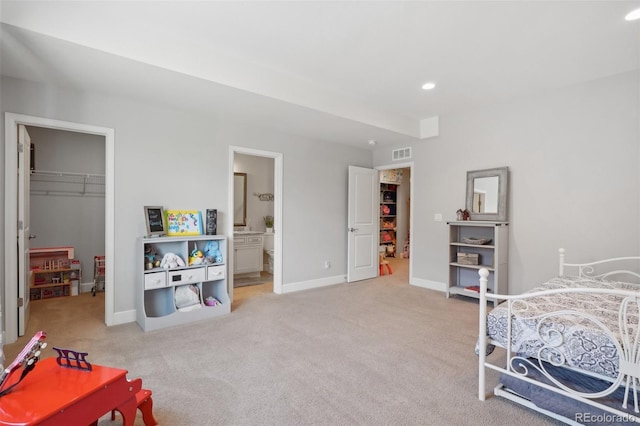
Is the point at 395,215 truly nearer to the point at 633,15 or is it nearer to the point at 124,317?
the point at 633,15

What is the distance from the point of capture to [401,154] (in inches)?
213

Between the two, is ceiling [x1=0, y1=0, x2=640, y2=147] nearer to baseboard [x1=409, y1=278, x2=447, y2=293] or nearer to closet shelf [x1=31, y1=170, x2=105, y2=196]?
closet shelf [x1=31, y1=170, x2=105, y2=196]

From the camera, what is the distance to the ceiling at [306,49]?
Result: 7.39 ft

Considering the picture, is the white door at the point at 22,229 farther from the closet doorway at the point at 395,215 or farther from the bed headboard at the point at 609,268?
the closet doorway at the point at 395,215

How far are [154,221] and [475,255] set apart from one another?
3993mm

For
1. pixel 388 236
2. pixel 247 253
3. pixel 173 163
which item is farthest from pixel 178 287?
pixel 388 236

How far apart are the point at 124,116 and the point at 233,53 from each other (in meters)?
1.41

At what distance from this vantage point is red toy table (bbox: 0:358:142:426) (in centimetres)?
128

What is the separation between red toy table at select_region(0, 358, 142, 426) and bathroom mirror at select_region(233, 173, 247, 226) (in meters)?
4.49

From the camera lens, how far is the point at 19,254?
115 inches

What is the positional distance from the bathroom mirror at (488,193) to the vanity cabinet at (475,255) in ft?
0.54

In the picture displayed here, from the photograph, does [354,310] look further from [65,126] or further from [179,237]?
[65,126]

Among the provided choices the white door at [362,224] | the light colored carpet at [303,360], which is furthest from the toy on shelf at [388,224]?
the light colored carpet at [303,360]

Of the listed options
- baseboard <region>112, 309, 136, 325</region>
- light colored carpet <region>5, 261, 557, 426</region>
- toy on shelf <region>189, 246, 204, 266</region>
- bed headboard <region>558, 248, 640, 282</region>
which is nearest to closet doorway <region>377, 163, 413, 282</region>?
light colored carpet <region>5, 261, 557, 426</region>
